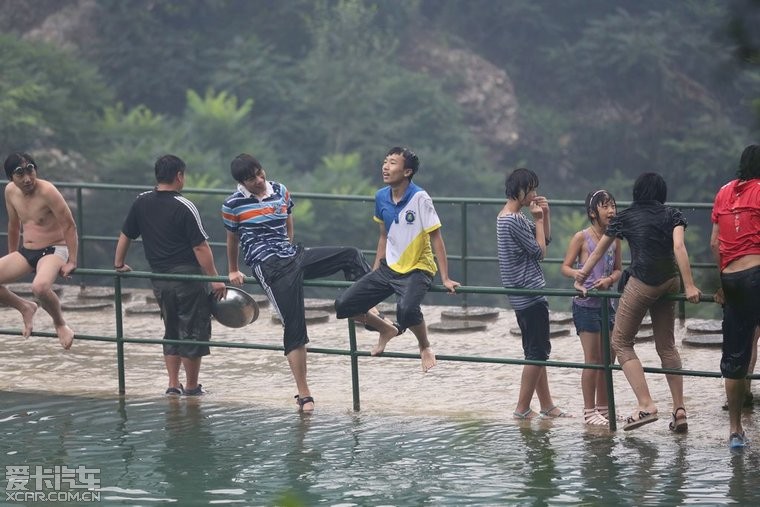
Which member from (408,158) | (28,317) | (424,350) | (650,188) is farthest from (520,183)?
(28,317)

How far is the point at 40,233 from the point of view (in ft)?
33.1

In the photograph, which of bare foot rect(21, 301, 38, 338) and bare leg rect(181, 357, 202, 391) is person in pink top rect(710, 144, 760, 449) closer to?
bare leg rect(181, 357, 202, 391)

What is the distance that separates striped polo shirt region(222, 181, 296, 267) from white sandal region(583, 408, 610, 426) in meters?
2.02

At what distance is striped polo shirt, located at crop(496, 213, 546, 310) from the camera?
29.4ft

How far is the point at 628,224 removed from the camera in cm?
840

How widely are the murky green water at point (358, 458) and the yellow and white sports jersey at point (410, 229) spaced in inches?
38.8

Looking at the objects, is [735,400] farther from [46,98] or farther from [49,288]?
[46,98]

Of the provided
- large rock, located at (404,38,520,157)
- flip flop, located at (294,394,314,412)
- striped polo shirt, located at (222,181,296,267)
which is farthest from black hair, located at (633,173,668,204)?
large rock, located at (404,38,520,157)

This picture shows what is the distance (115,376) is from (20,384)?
26.9 inches

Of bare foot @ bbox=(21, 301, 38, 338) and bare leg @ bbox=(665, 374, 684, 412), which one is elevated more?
bare foot @ bbox=(21, 301, 38, 338)

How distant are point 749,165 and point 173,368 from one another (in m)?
4.03

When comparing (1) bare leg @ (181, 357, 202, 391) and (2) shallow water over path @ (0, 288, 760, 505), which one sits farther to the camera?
(1) bare leg @ (181, 357, 202, 391)

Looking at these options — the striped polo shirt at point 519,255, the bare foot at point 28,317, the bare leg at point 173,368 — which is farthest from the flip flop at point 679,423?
the bare foot at point 28,317

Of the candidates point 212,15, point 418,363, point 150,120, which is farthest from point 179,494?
point 212,15
